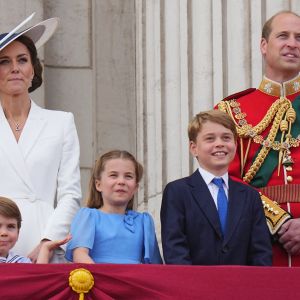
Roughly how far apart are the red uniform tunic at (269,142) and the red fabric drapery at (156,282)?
72cm

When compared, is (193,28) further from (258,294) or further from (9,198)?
(258,294)

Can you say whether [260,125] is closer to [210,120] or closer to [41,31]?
[210,120]

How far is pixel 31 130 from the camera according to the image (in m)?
6.60

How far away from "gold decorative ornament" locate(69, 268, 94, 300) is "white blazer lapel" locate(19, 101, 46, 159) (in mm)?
899

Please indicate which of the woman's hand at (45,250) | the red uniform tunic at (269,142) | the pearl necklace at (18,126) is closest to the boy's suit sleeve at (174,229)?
the woman's hand at (45,250)

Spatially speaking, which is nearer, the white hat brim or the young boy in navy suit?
the young boy in navy suit

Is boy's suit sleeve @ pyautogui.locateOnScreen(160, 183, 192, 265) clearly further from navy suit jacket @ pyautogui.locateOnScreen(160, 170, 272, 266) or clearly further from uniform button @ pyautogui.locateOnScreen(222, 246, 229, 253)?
uniform button @ pyautogui.locateOnScreen(222, 246, 229, 253)

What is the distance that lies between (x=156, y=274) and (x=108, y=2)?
337 cm

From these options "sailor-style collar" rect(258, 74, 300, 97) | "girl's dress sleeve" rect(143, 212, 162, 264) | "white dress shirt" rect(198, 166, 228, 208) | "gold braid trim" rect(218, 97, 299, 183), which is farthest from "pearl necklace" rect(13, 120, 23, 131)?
→ "sailor-style collar" rect(258, 74, 300, 97)

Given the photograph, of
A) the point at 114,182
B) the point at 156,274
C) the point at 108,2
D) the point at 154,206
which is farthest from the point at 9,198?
the point at 108,2

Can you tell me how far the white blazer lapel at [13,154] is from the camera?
6469 mm

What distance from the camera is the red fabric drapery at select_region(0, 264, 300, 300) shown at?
18.8 feet

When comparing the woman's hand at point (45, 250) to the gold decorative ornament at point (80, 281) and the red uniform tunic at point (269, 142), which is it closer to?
the gold decorative ornament at point (80, 281)

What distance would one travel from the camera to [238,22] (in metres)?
8.32
